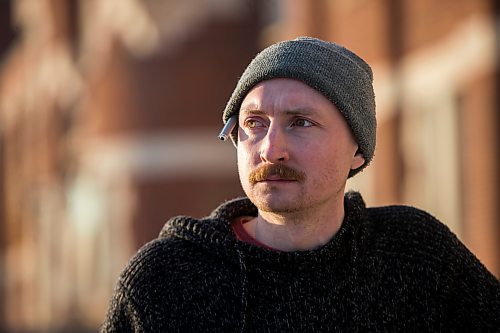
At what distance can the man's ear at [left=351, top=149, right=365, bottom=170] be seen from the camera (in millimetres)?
3695

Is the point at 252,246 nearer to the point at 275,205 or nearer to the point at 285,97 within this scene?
the point at 275,205

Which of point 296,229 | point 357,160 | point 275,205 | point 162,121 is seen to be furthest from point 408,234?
point 162,121

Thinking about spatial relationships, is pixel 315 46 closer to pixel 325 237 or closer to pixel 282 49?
pixel 282 49

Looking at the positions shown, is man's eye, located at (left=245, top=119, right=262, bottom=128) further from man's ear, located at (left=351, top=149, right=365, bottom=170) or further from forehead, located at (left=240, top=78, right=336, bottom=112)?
man's ear, located at (left=351, top=149, right=365, bottom=170)

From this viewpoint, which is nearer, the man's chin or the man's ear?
the man's chin

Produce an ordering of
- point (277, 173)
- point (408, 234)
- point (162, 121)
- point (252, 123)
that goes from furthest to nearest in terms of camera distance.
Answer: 1. point (162, 121)
2. point (408, 234)
3. point (252, 123)
4. point (277, 173)

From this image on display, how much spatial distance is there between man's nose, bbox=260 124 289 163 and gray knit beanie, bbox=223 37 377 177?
0.17 meters

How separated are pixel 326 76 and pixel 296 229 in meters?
0.43

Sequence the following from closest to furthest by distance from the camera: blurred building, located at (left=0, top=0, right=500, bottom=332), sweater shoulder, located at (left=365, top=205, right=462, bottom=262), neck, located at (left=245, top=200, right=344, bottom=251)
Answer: neck, located at (left=245, top=200, right=344, bottom=251)
sweater shoulder, located at (left=365, top=205, right=462, bottom=262)
blurred building, located at (left=0, top=0, right=500, bottom=332)

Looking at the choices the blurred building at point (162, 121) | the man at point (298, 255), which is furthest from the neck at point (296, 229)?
the blurred building at point (162, 121)

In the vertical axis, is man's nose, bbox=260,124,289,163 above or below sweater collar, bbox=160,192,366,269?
above

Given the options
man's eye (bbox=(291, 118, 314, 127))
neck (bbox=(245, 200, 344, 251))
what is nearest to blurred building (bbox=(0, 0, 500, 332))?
neck (bbox=(245, 200, 344, 251))

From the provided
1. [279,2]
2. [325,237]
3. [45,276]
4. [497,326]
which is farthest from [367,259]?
[45,276]

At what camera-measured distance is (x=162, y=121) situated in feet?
74.1
